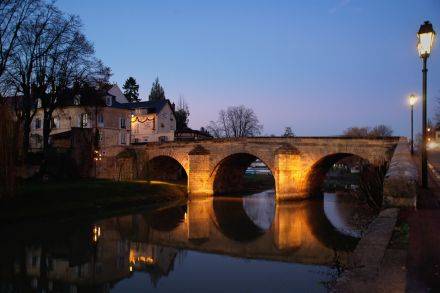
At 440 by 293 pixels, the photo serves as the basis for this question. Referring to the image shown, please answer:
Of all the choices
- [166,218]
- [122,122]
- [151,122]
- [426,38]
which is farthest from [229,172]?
[426,38]

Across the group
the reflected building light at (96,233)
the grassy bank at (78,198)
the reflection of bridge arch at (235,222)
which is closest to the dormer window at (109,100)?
the grassy bank at (78,198)

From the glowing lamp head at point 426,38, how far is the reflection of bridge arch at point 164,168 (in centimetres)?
3375

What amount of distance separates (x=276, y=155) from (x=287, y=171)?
1.41 metres

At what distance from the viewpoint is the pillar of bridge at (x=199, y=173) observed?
36938 mm

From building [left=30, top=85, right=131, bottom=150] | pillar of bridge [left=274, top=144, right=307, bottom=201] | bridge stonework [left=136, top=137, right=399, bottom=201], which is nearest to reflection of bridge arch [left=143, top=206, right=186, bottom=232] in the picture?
pillar of bridge [left=274, top=144, right=307, bottom=201]

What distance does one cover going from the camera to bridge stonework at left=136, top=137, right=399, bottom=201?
30.4 meters

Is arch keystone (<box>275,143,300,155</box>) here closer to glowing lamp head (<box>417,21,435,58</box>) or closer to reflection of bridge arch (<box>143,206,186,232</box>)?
reflection of bridge arch (<box>143,206,186,232</box>)

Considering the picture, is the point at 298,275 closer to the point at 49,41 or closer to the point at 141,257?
the point at 141,257

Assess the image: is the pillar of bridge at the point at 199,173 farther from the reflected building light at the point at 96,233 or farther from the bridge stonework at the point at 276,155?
the reflected building light at the point at 96,233

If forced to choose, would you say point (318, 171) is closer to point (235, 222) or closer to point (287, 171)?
point (287, 171)

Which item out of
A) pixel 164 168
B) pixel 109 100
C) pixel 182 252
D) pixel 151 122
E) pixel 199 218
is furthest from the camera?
pixel 151 122

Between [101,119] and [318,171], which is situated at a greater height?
[101,119]

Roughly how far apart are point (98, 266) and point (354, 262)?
1178 cm

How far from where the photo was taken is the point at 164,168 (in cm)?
4550
